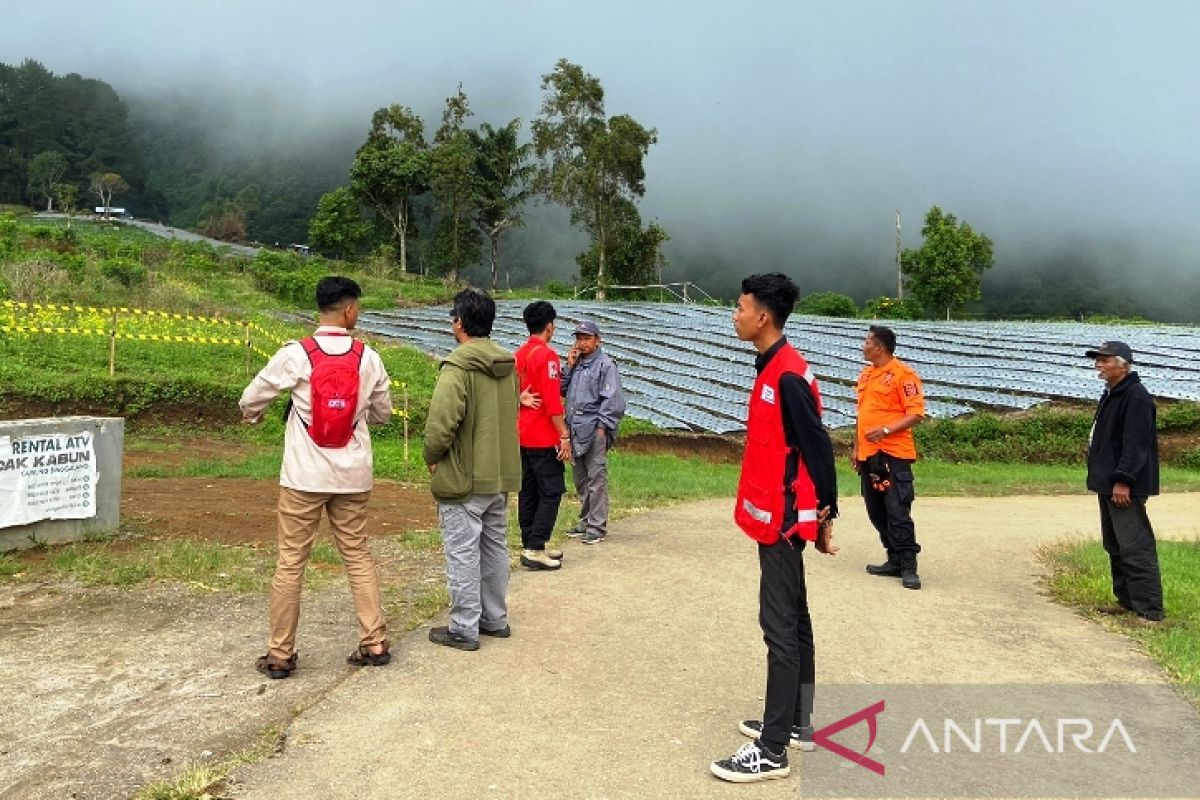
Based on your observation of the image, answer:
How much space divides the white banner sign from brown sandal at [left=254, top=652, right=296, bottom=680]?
10.7 ft

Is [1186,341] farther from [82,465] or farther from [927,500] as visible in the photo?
[82,465]

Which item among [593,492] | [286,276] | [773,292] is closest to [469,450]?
[773,292]

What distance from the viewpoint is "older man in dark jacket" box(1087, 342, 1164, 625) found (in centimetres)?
557

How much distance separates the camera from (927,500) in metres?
11.8

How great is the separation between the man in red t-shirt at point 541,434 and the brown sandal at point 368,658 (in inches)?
79.9

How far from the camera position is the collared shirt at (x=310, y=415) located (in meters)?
4.18

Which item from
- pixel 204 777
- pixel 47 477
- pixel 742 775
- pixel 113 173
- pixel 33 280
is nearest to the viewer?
pixel 204 777

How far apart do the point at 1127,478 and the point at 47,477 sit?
22.8ft

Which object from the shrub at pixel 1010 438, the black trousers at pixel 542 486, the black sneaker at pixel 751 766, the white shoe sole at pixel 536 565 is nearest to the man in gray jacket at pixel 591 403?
the black trousers at pixel 542 486

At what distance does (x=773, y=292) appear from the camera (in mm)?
3506

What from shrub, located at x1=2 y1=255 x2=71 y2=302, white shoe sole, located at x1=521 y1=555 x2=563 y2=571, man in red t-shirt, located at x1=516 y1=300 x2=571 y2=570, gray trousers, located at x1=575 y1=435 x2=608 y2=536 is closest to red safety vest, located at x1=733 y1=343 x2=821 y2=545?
man in red t-shirt, located at x1=516 y1=300 x2=571 y2=570

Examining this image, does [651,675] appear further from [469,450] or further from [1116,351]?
[1116,351]

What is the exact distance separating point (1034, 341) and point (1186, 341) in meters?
3.77

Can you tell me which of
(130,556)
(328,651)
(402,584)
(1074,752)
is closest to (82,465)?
(130,556)
